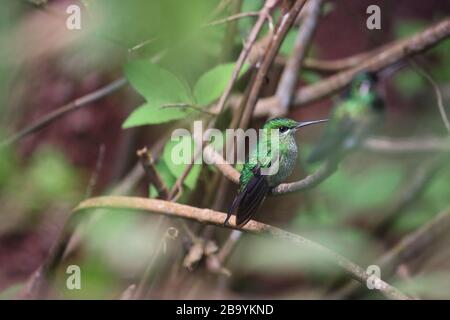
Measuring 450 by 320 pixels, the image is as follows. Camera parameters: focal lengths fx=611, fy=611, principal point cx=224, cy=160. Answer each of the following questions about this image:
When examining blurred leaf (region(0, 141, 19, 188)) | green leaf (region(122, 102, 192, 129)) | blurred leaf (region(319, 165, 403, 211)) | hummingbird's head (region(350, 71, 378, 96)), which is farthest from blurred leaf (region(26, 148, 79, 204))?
hummingbird's head (region(350, 71, 378, 96))

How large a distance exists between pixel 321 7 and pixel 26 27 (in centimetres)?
59

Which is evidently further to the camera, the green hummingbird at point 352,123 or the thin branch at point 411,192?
the thin branch at point 411,192

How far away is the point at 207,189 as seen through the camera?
1087 millimetres

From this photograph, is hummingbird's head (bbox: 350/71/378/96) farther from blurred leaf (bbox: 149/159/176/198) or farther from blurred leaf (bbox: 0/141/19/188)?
blurred leaf (bbox: 0/141/19/188)

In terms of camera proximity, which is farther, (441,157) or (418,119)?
(418,119)

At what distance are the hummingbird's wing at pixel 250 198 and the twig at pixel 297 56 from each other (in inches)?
17.4

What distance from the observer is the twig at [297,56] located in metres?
1.27

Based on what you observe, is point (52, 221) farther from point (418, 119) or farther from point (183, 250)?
point (418, 119)

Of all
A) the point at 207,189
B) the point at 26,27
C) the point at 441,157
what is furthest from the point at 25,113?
the point at 441,157

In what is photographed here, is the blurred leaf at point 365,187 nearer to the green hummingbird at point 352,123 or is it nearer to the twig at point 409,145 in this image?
the twig at point 409,145

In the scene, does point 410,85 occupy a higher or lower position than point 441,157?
higher

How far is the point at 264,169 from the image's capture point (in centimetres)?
84

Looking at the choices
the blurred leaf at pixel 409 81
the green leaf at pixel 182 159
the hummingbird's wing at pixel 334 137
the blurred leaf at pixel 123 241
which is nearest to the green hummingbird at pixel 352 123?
the hummingbird's wing at pixel 334 137

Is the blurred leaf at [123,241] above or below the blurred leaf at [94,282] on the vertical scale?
above
